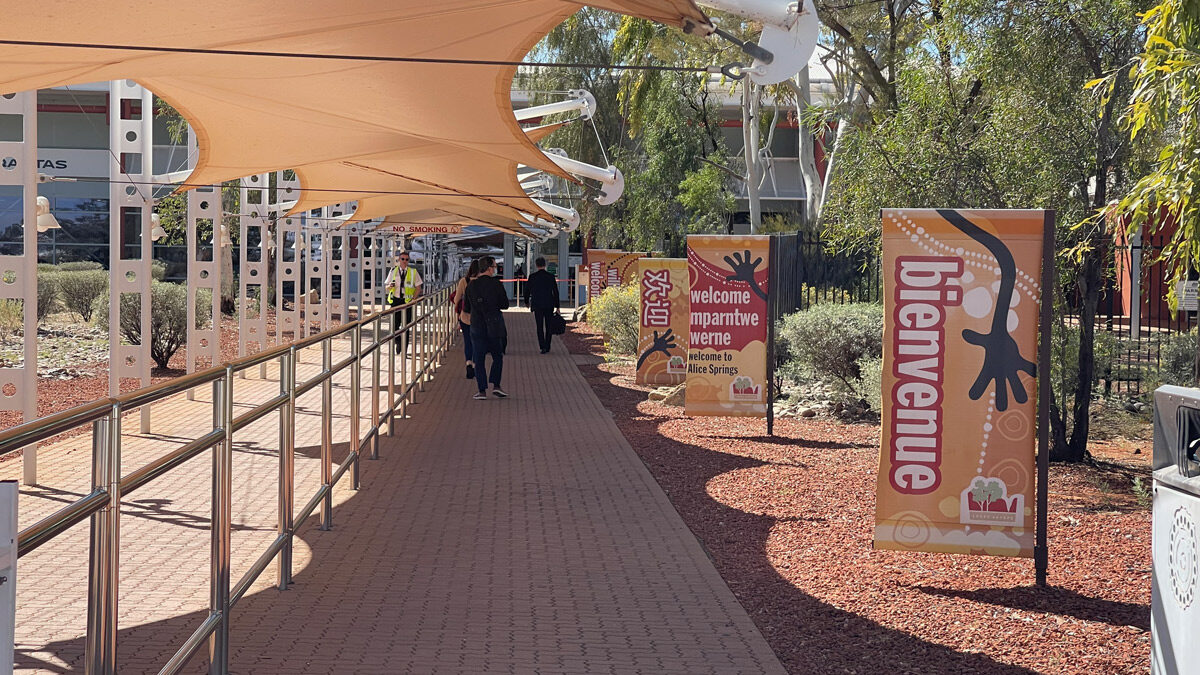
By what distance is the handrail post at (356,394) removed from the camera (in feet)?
30.8

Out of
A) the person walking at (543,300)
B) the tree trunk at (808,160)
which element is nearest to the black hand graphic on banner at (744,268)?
the person walking at (543,300)

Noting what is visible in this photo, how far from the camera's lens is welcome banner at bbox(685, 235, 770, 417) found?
13164 mm

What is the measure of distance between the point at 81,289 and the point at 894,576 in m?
28.5

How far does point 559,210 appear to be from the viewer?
25.0 m

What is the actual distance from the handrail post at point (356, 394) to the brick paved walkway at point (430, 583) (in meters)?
0.31

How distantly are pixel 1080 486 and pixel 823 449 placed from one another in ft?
8.95

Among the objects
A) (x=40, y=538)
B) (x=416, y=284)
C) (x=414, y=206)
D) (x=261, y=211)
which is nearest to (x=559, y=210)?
(x=416, y=284)

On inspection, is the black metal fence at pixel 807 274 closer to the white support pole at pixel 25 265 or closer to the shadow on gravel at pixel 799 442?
the shadow on gravel at pixel 799 442

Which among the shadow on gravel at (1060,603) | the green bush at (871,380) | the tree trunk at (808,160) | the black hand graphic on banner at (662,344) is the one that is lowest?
the shadow on gravel at (1060,603)

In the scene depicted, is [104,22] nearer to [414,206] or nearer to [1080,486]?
[1080,486]

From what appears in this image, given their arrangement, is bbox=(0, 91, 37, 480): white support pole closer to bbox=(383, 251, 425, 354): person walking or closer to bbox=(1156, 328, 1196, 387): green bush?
bbox=(1156, 328, 1196, 387): green bush

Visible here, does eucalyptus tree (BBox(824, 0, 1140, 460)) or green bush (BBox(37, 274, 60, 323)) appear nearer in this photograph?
eucalyptus tree (BBox(824, 0, 1140, 460))

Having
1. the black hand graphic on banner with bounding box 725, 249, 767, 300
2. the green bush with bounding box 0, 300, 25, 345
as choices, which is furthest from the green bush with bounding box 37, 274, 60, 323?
the black hand graphic on banner with bounding box 725, 249, 767, 300

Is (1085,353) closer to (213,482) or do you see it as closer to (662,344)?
(662,344)
